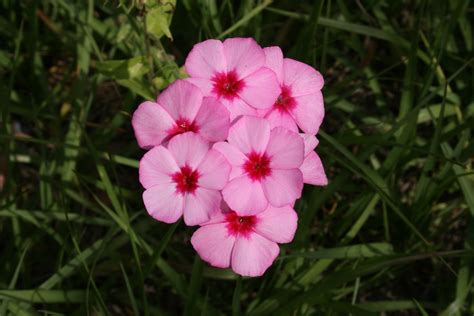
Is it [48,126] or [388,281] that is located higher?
[48,126]

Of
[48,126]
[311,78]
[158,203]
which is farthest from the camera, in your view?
[48,126]

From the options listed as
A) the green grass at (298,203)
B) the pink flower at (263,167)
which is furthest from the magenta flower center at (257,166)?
the green grass at (298,203)

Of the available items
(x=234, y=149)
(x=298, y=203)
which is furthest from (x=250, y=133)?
(x=298, y=203)

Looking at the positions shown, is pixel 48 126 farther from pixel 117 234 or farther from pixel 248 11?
pixel 248 11

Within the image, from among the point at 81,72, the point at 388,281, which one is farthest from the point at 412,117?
the point at 81,72

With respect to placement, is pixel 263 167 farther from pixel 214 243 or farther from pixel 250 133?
pixel 214 243
